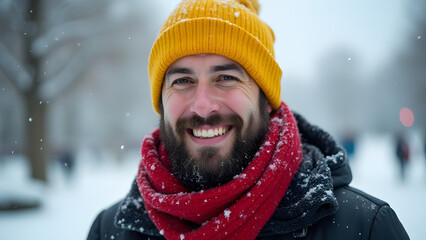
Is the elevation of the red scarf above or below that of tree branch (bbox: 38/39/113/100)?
below

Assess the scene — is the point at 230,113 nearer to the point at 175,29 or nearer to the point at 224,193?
the point at 224,193

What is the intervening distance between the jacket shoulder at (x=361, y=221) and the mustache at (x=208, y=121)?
0.73 metres

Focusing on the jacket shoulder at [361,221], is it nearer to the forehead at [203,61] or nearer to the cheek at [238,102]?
the cheek at [238,102]

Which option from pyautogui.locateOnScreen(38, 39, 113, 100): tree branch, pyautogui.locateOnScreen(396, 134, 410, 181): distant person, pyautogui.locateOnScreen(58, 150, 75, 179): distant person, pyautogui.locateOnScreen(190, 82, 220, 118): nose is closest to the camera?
pyautogui.locateOnScreen(190, 82, 220, 118): nose

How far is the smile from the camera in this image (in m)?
1.81

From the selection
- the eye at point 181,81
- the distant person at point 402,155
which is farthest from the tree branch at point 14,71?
the distant person at point 402,155

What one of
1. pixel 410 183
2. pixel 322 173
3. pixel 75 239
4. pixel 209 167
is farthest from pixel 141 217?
pixel 410 183

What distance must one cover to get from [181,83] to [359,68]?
35.6 metres

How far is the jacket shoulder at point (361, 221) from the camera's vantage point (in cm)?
147

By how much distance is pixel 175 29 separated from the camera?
6.25 ft

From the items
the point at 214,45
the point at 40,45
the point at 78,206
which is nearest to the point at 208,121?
the point at 214,45

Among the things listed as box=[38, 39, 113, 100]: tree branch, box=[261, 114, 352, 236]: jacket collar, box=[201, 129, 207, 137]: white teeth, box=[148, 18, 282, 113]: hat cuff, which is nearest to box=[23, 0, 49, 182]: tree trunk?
box=[38, 39, 113, 100]: tree branch

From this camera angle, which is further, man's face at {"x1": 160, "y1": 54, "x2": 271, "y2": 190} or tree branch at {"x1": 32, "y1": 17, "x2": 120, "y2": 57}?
tree branch at {"x1": 32, "y1": 17, "x2": 120, "y2": 57}

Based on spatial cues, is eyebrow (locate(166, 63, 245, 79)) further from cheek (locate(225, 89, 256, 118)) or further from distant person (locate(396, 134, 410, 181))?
distant person (locate(396, 134, 410, 181))
